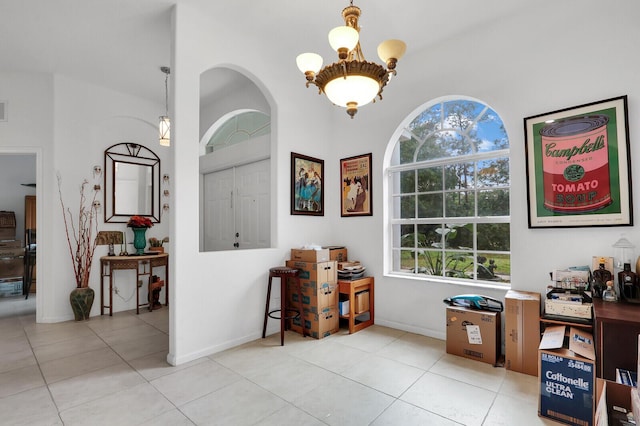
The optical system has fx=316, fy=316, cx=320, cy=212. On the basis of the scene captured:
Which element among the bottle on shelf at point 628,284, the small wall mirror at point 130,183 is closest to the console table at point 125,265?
the small wall mirror at point 130,183

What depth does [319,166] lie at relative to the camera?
14.4 feet

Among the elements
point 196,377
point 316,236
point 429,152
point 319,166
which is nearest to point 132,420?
point 196,377

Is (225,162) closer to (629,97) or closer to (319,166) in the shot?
(319,166)

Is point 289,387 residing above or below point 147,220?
below

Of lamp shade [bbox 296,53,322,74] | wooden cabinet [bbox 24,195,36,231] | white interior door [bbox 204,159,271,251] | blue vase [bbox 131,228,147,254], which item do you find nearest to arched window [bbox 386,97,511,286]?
white interior door [bbox 204,159,271,251]

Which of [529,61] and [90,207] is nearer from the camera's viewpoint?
[529,61]

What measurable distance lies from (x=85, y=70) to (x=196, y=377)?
4130 mm

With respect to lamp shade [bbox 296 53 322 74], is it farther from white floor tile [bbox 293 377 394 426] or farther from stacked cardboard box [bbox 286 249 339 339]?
white floor tile [bbox 293 377 394 426]

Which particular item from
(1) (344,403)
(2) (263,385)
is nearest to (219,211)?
(2) (263,385)

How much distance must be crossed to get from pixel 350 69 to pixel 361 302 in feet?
9.18

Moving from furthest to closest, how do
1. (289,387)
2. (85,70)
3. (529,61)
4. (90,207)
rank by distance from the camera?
(90,207) → (85,70) → (529,61) → (289,387)

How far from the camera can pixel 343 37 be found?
1.81m

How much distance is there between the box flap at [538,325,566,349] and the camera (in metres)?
2.09

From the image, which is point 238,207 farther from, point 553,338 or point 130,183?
point 553,338
